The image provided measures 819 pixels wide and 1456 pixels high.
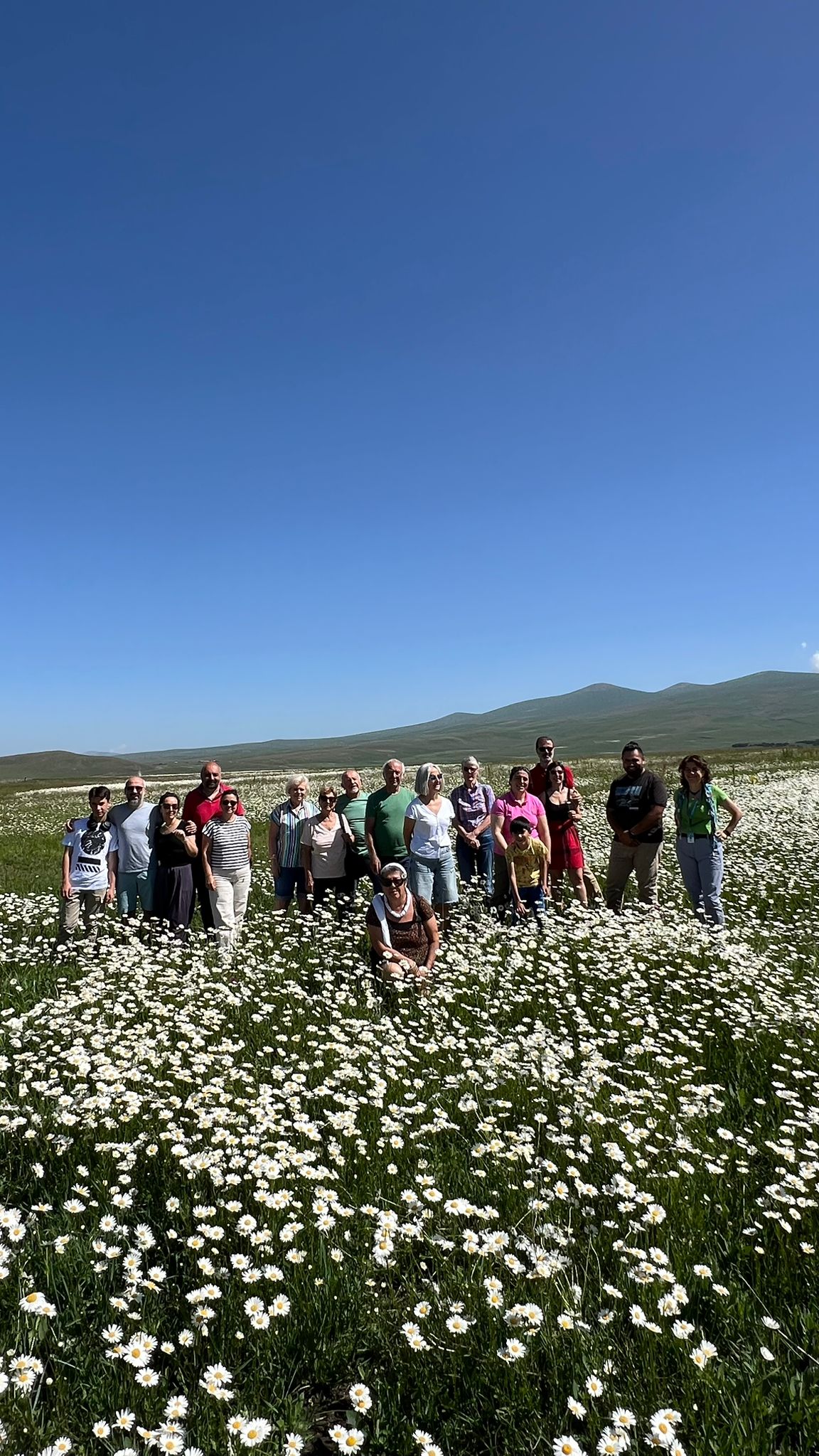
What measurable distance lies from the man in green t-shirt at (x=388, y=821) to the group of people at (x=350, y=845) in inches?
0.7

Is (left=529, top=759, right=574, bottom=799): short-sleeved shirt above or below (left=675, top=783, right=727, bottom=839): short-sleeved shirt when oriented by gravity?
above

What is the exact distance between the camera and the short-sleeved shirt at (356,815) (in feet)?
33.9

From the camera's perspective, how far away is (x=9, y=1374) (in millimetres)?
2943

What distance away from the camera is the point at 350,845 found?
34.0ft

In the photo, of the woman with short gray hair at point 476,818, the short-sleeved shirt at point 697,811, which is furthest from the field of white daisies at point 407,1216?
the woman with short gray hair at point 476,818

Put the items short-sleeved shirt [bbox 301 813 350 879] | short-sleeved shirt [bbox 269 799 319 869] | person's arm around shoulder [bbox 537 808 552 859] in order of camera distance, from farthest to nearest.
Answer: person's arm around shoulder [bbox 537 808 552 859] < short-sleeved shirt [bbox 269 799 319 869] < short-sleeved shirt [bbox 301 813 350 879]

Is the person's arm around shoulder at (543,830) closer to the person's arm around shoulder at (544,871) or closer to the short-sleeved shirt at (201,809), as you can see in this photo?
the person's arm around shoulder at (544,871)

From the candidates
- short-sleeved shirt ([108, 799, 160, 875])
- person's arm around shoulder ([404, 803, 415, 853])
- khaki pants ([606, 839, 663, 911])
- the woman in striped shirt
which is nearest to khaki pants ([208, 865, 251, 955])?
the woman in striped shirt

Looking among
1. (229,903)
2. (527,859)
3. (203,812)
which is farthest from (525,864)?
(203,812)

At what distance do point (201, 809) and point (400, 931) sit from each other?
11.9ft

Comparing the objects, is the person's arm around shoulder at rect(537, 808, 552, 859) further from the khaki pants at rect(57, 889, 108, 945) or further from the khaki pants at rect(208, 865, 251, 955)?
the khaki pants at rect(57, 889, 108, 945)

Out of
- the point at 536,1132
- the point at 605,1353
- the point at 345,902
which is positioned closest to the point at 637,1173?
the point at 536,1132

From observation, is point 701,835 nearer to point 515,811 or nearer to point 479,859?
point 515,811

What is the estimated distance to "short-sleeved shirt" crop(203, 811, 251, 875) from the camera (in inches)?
376
